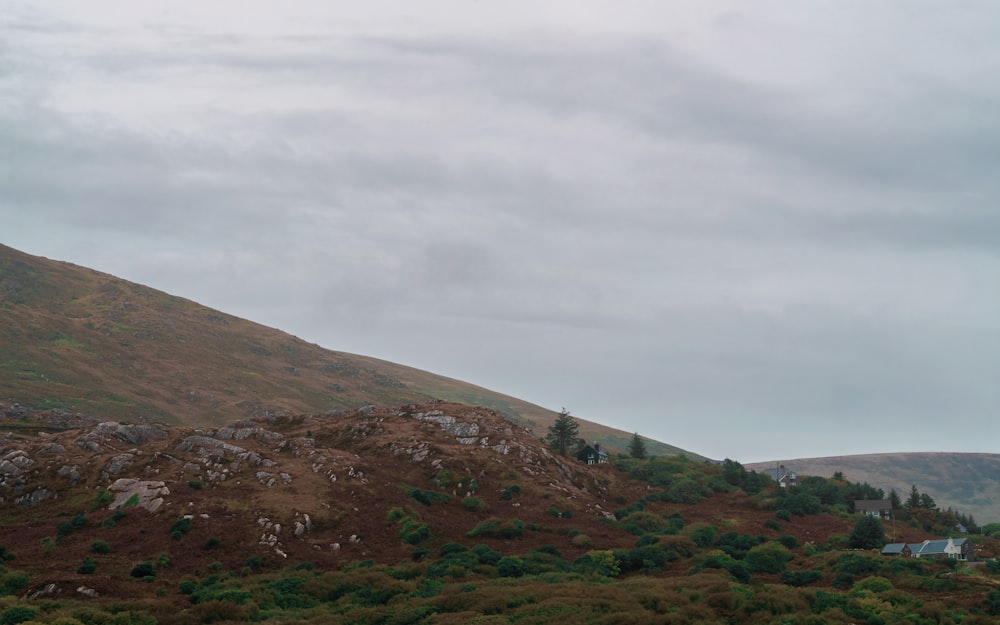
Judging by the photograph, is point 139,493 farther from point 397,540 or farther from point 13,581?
point 397,540

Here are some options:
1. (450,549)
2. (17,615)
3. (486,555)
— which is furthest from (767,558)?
(17,615)

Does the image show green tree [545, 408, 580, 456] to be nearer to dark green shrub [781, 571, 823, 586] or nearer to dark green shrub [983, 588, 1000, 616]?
dark green shrub [781, 571, 823, 586]

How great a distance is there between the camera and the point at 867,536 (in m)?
88.6

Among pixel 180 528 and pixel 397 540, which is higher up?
pixel 397 540

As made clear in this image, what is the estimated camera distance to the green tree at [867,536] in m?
88.2

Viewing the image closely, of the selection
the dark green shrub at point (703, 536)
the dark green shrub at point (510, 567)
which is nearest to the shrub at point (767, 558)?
the dark green shrub at point (703, 536)

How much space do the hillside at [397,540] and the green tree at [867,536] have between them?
4.25 m

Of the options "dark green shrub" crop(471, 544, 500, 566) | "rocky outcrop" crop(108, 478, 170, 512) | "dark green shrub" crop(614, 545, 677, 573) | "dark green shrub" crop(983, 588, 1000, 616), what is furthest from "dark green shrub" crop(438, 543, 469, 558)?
"dark green shrub" crop(983, 588, 1000, 616)

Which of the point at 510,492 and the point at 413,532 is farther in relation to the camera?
the point at 510,492

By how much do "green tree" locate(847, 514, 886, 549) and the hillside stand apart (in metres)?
4.25

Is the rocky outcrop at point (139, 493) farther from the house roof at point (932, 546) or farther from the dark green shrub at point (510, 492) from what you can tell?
the house roof at point (932, 546)

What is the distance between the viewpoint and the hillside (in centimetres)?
5847

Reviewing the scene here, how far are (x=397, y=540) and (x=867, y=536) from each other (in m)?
52.4

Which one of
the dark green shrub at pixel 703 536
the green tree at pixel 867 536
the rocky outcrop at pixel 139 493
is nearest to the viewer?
the rocky outcrop at pixel 139 493
